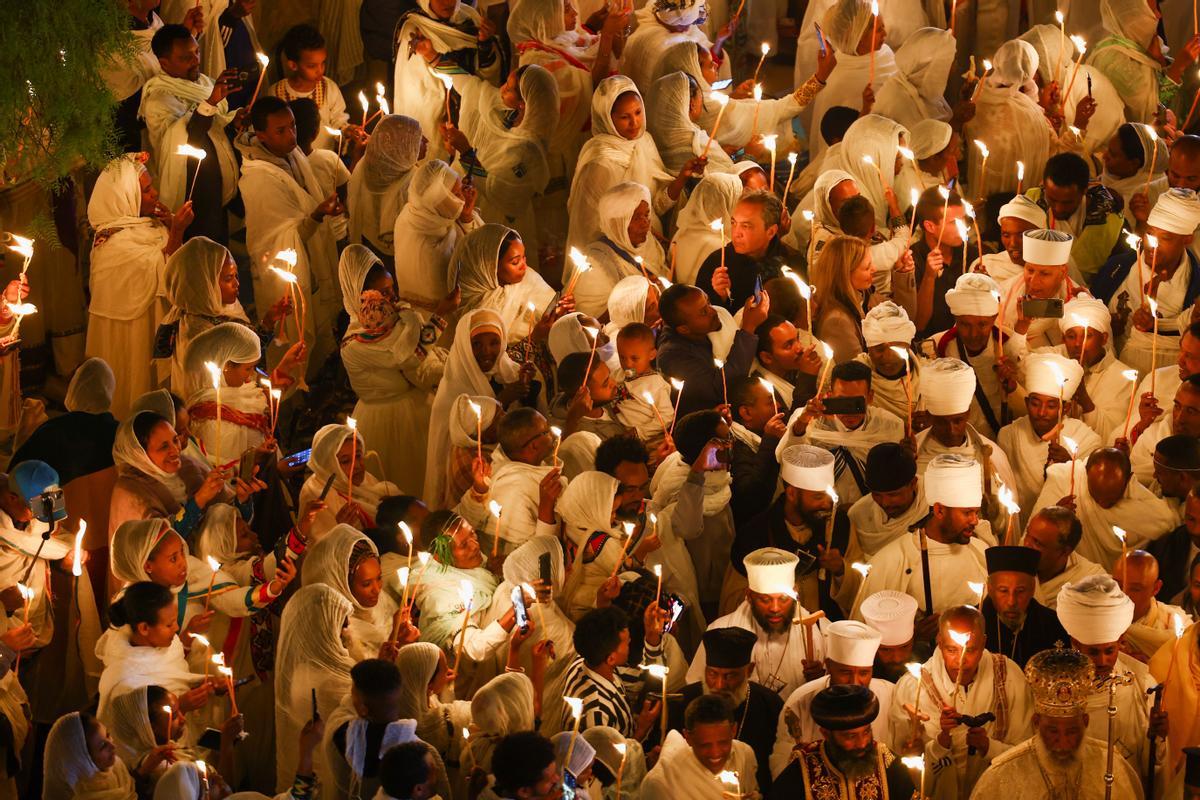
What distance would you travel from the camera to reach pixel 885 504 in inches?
444

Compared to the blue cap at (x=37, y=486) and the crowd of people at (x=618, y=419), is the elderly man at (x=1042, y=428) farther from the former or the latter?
the blue cap at (x=37, y=486)

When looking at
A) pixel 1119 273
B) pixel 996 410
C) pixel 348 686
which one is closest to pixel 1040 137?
pixel 1119 273

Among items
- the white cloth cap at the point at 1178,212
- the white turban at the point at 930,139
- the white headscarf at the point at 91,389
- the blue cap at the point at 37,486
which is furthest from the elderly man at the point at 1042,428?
the blue cap at the point at 37,486

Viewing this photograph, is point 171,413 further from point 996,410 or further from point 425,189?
point 996,410

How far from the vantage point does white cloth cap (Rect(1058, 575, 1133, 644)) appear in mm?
10133

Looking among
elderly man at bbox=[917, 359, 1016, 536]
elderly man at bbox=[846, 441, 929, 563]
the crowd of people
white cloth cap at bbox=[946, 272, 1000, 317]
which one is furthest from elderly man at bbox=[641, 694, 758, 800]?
white cloth cap at bbox=[946, 272, 1000, 317]

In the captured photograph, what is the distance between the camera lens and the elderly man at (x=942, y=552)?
11008mm

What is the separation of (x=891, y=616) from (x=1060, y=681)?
1.21 m

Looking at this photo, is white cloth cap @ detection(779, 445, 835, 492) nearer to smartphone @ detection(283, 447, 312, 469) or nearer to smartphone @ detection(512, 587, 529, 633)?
smartphone @ detection(512, 587, 529, 633)

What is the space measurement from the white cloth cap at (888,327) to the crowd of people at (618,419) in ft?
0.06

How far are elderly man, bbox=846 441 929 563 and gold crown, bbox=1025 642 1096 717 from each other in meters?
1.79

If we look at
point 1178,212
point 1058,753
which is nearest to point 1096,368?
point 1178,212

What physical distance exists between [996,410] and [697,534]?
A: 205cm

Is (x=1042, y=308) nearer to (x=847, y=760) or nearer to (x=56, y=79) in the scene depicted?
(x=847, y=760)
